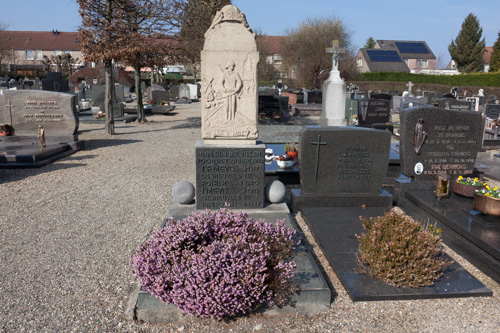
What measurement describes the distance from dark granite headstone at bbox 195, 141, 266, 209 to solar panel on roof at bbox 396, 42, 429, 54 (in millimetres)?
72005

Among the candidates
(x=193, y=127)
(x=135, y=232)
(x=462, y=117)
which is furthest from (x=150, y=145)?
(x=462, y=117)

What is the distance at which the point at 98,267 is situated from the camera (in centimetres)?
490

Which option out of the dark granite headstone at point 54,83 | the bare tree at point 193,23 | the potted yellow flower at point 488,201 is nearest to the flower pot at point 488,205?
the potted yellow flower at point 488,201

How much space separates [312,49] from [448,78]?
13.4 metres

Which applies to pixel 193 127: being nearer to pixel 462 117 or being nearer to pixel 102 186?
pixel 102 186

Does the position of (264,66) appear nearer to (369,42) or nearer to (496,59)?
(496,59)

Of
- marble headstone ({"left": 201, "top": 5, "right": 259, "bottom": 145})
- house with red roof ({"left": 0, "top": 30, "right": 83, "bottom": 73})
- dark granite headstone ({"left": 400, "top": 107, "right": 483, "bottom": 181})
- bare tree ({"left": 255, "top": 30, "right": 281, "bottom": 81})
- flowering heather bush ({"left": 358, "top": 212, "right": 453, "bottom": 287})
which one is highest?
house with red roof ({"left": 0, "top": 30, "right": 83, "bottom": 73})

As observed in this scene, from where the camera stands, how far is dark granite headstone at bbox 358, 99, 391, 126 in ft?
52.3

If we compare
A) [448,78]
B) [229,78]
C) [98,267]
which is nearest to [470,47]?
[448,78]

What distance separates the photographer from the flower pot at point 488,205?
550 centimetres

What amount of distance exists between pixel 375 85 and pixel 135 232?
41.3m

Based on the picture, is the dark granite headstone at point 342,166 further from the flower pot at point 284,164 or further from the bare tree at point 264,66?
the bare tree at point 264,66

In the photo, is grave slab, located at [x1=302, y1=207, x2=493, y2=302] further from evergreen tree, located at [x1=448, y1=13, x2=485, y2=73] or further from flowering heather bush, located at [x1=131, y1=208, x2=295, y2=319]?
evergreen tree, located at [x1=448, y1=13, x2=485, y2=73]

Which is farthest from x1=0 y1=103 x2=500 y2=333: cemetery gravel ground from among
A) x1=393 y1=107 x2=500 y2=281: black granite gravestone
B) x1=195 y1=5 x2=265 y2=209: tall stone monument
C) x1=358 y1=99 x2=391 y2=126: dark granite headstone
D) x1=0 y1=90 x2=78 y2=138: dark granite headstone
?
x1=358 y1=99 x2=391 y2=126: dark granite headstone
